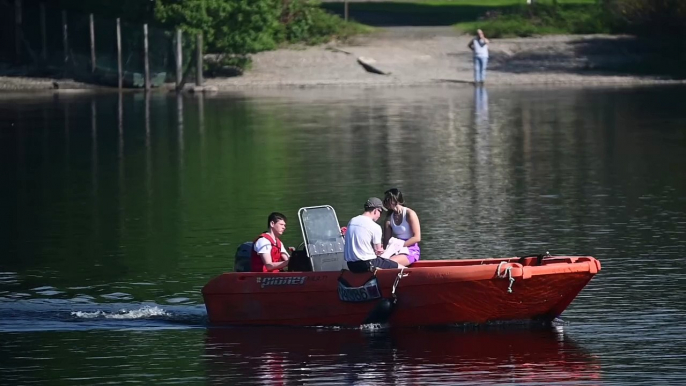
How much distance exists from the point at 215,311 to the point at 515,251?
18.3 feet

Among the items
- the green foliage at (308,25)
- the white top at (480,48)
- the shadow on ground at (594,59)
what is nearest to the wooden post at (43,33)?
the green foliage at (308,25)

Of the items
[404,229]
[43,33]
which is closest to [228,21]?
[43,33]

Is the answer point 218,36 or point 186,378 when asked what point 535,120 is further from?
point 186,378

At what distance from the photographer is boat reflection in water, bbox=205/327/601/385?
13.8 metres

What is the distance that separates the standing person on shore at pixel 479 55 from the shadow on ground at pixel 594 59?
7.58 ft

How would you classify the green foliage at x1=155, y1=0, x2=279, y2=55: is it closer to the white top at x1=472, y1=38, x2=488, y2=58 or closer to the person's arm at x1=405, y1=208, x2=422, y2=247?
the white top at x1=472, y1=38, x2=488, y2=58

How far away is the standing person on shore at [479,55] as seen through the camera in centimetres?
4997

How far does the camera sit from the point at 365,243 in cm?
1587

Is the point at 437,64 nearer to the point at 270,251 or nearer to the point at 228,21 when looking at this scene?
the point at 228,21

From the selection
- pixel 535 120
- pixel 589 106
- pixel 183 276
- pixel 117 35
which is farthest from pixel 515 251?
pixel 117 35

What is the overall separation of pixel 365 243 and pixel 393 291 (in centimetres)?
66

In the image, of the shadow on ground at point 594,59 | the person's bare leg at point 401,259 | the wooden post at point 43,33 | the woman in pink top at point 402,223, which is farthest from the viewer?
the shadow on ground at point 594,59

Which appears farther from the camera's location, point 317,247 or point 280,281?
point 317,247

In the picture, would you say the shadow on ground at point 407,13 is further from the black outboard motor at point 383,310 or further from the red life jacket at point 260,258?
the black outboard motor at point 383,310
